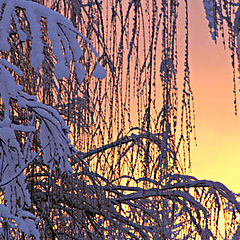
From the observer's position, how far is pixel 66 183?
3.28m

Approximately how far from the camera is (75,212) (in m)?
3.58

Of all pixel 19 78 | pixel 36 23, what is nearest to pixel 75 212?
pixel 19 78

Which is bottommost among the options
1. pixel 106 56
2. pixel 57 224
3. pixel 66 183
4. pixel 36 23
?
pixel 57 224

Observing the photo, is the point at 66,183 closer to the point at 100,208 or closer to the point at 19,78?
the point at 100,208

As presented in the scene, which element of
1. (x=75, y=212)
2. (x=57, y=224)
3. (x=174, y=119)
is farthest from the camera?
(x=75, y=212)

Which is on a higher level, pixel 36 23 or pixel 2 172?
pixel 36 23

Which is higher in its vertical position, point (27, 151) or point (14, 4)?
point (14, 4)

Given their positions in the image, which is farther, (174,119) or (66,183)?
(66,183)

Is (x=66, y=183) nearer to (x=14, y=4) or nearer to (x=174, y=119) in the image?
(x=174, y=119)

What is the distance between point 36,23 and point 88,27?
0.72m

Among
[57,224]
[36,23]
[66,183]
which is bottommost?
[57,224]

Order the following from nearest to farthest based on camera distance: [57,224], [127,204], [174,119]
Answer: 1. [174,119]
2. [57,224]
3. [127,204]

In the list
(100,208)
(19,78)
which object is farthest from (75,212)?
(19,78)

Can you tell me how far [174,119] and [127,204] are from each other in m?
1.79
